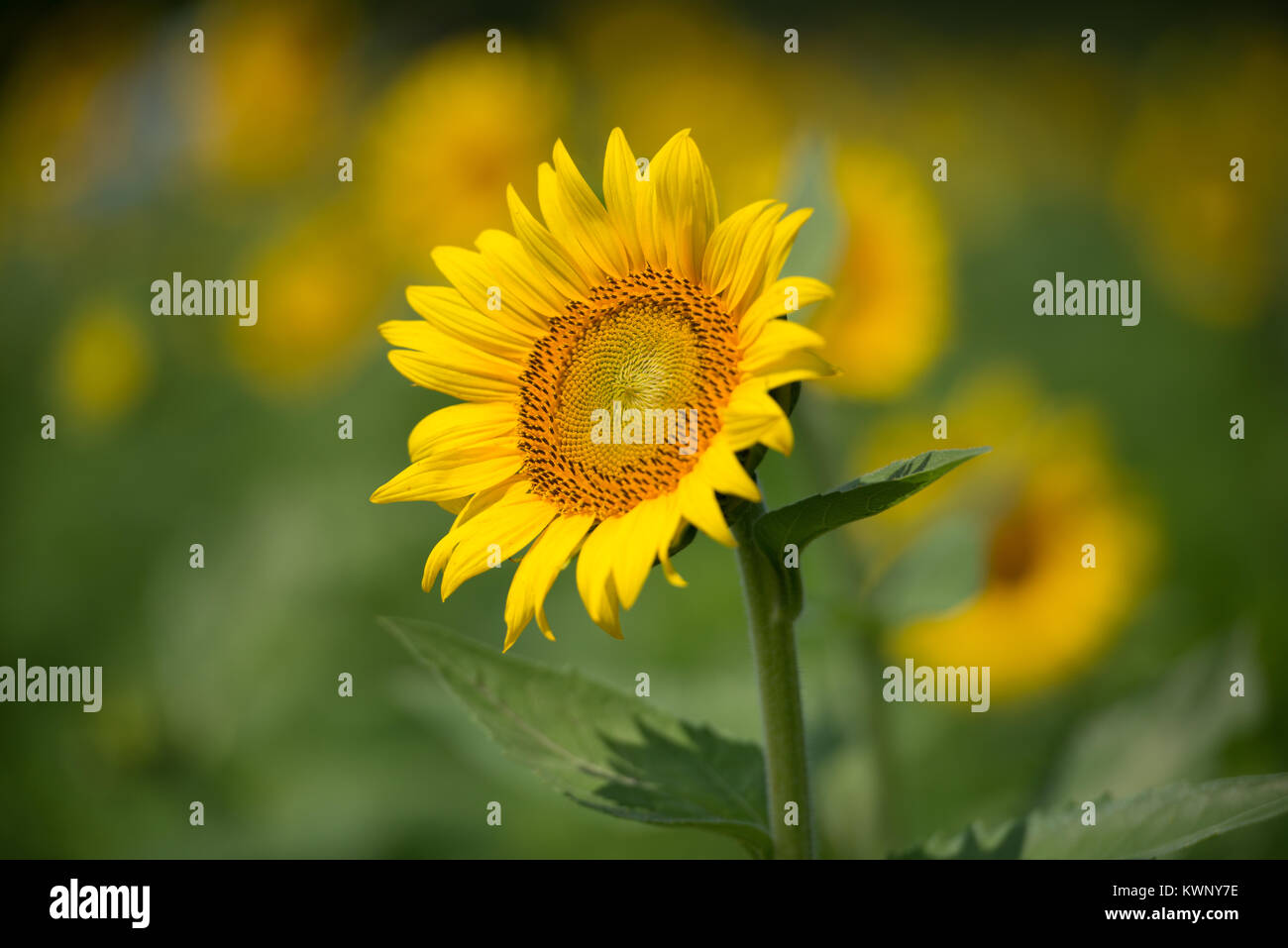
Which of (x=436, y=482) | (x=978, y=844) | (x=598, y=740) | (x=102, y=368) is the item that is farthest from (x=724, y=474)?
(x=102, y=368)

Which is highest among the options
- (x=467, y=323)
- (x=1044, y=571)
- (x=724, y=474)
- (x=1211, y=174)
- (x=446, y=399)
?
(x=1211, y=174)

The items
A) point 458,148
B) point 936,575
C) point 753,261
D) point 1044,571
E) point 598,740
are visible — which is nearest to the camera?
point 753,261

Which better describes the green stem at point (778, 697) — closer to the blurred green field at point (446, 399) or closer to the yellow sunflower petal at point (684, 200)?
the yellow sunflower petal at point (684, 200)

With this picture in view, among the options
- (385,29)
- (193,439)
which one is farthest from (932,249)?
(385,29)

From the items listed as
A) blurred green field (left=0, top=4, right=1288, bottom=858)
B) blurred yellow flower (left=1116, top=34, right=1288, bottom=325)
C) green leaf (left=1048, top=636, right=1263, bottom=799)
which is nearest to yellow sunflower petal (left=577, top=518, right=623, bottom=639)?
blurred green field (left=0, top=4, right=1288, bottom=858)

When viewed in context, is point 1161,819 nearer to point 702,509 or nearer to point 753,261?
point 702,509
